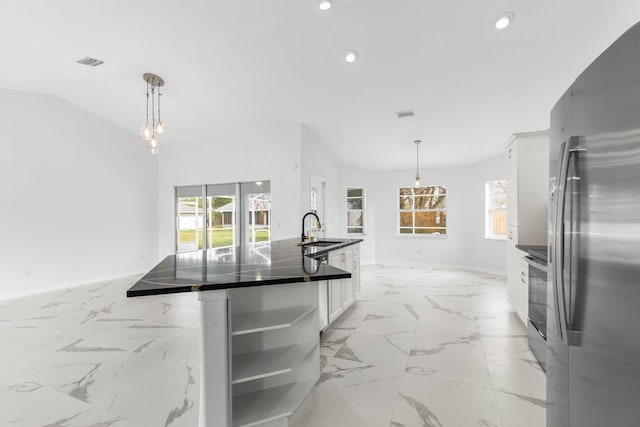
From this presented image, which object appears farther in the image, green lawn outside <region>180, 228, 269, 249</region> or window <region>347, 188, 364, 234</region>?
window <region>347, 188, 364, 234</region>

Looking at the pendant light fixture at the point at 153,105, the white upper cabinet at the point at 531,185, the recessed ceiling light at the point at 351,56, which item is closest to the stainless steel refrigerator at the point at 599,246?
the white upper cabinet at the point at 531,185

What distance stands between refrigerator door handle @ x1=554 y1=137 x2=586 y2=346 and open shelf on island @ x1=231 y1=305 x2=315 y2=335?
127 centimetres

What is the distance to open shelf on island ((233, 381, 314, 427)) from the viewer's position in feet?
5.44

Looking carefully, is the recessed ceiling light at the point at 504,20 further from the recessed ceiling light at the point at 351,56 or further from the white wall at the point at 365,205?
the white wall at the point at 365,205

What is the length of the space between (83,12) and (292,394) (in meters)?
4.23

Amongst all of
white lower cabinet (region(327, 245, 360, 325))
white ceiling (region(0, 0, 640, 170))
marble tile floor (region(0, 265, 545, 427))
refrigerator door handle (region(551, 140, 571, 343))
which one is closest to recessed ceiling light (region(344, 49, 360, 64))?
white ceiling (region(0, 0, 640, 170))

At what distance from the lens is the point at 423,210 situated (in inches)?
302

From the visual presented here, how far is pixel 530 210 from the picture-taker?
3.41 metres

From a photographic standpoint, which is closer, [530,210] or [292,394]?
[292,394]

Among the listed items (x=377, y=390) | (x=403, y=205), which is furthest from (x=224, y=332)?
(x=403, y=205)

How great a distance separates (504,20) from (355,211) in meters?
5.48

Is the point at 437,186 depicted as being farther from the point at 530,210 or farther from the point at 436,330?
the point at 436,330

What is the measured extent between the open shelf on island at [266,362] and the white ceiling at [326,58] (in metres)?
3.02

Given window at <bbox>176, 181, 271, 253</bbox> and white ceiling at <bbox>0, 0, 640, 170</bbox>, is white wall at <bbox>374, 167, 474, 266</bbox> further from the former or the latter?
window at <bbox>176, 181, 271, 253</bbox>
